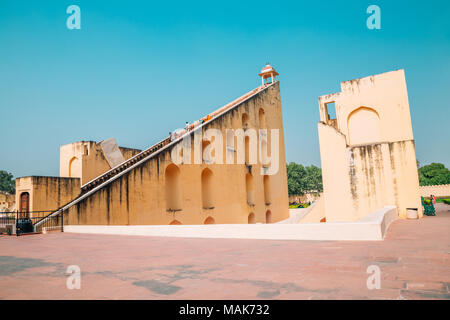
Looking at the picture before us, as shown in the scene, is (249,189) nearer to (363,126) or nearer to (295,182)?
(363,126)

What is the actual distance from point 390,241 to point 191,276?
12.4 feet

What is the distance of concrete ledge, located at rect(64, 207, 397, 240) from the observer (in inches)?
215

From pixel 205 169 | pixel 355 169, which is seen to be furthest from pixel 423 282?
pixel 205 169

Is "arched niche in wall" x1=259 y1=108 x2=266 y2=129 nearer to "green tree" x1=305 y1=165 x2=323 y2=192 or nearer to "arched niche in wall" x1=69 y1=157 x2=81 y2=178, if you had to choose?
"arched niche in wall" x1=69 y1=157 x2=81 y2=178

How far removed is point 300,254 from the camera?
14.1 feet

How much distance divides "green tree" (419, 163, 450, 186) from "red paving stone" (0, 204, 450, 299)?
54.9 metres

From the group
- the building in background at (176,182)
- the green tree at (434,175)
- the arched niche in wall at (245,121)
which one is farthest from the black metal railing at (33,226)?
the green tree at (434,175)

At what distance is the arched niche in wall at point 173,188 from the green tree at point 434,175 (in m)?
50.6

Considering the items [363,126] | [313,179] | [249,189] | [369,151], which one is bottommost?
[249,189]

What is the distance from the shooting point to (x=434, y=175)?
52750 millimetres

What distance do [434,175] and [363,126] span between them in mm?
48619

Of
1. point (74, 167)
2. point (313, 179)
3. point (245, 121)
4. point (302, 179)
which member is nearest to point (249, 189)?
point (245, 121)

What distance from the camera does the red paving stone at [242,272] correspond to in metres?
2.60
